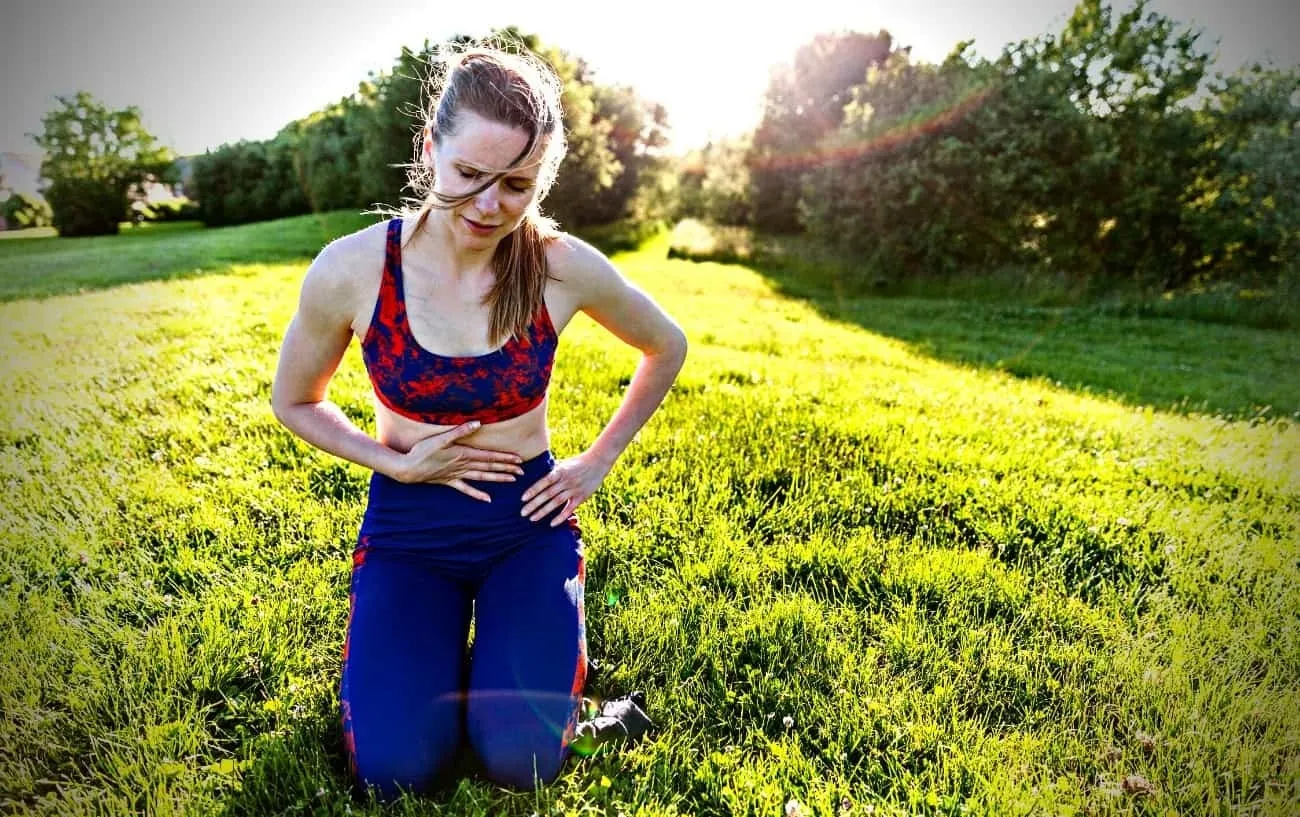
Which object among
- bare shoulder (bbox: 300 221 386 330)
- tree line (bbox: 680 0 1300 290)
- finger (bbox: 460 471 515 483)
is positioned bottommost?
finger (bbox: 460 471 515 483)

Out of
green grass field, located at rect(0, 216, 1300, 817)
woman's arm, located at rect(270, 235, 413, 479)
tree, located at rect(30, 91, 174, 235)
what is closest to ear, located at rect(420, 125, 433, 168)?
woman's arm, located at rect(270, 235, 413, 479)

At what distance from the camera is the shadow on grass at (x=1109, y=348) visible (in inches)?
349

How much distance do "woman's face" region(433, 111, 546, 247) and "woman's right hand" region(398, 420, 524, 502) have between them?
808mm

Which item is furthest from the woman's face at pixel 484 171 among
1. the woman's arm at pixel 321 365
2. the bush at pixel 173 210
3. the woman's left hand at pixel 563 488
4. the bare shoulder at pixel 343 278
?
the bush at pixel 173 210

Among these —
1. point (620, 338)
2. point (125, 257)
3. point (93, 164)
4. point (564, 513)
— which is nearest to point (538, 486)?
point (564, 513)

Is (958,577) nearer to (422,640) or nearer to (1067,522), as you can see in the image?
(1067,522)

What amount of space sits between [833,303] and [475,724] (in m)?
16.7

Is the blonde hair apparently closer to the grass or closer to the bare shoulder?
the bare shoulder

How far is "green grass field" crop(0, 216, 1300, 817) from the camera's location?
255cm

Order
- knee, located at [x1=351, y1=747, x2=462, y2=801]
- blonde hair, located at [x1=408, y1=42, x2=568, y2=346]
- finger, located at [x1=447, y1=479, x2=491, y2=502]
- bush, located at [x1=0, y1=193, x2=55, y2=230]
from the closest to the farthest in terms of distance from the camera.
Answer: knee, located at [x1=351, y1=747, x2=462, y2=801], blonde hair, located at [x1=408, y1=42, x2=568, y2=346], finger, located at [x1=447, y1=479, x2=491, y2=502], bush, located at [x1=0, y1=193, x2=55, y2=230]

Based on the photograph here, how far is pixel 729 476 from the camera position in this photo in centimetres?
468

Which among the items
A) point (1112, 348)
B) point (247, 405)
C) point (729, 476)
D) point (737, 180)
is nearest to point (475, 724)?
point (729, 476)

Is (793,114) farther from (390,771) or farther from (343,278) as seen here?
(390,771)

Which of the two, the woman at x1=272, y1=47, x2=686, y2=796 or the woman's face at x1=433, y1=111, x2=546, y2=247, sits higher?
the woman's face at x1=433, y1=111, x2=546, y2=247
